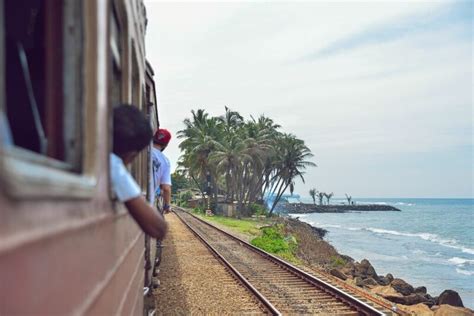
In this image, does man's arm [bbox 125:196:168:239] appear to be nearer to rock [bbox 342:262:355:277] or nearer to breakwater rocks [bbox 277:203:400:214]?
rock [bbox 342:262:355:277]

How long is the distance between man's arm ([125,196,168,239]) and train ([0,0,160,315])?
0.08 metres

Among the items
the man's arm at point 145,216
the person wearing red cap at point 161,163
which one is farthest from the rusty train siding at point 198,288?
the man's arm at point 145,216

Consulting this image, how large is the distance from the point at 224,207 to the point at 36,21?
49.6 meters

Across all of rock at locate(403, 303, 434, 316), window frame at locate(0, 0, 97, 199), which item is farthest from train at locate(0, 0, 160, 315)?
rock at locate(403, 303, 434, 316)

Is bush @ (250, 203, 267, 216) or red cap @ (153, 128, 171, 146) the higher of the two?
red cap @ (153, 128, 171, 146)

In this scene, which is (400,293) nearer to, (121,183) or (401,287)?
(401,287)

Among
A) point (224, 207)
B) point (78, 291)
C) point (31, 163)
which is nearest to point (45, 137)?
point (78, 291)

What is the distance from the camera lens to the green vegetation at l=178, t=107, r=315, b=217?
52.2m

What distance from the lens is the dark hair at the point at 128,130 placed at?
8.64 ft

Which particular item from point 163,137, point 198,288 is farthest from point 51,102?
point 198,288

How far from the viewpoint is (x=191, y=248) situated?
18.1 m

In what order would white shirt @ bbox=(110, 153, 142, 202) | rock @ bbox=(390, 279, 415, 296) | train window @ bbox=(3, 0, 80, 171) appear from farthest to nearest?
rock @ bbox=(390, 279, 415, 296) → white shirt @ bbox=(110, 153, 142, 202) → train window @ bbox=(3, 0, 80, 171)

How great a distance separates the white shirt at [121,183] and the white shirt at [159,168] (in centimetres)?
349

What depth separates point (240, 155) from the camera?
5119 centimetres
